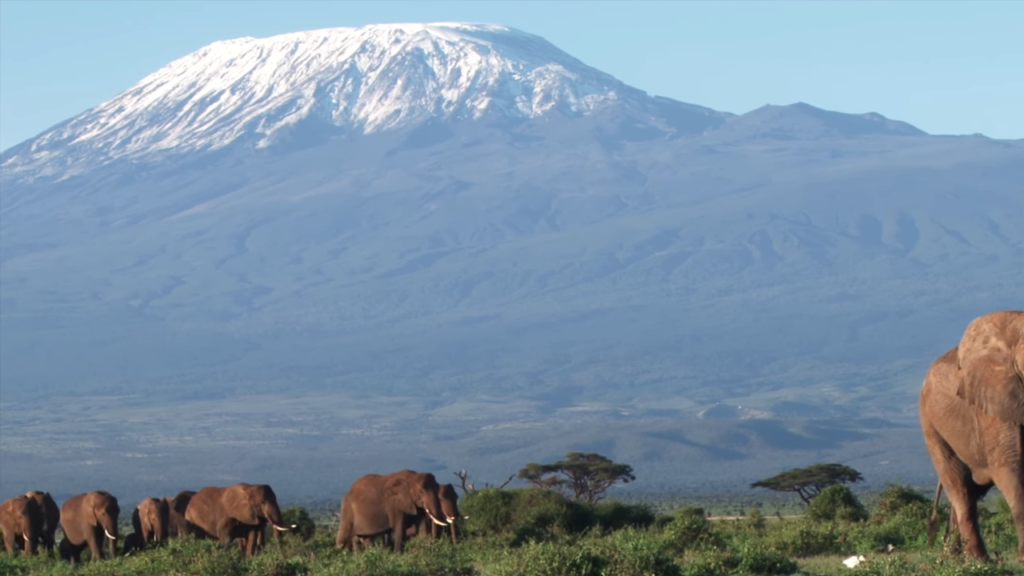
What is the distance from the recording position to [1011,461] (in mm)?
13664

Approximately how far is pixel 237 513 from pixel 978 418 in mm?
10520

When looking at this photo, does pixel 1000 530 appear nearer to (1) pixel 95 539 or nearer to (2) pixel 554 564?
(2) pixel 554 564

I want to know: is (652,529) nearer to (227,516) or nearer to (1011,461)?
(227,516)

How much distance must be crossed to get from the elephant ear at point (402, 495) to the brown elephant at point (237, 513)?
1.22 meters

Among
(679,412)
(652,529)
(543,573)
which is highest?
(543,573)

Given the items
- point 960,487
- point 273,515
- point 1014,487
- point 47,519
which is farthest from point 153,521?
point 1014,487

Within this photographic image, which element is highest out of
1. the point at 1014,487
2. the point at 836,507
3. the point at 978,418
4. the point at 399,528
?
the point at 978,418

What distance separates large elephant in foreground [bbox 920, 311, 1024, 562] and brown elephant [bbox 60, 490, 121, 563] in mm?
11298

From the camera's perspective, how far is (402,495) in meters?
21.2

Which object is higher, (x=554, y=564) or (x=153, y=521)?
(x=554, y=564)

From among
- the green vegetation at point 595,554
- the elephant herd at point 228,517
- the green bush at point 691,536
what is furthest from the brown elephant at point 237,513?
the green bush at point 691,536

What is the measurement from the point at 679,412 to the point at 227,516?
122 metres

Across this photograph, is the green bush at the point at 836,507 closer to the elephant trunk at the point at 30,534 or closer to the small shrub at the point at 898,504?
the small shrub at the point at 898,504

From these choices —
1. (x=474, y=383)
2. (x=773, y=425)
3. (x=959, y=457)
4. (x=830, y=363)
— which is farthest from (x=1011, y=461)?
(x=830, y=363)
